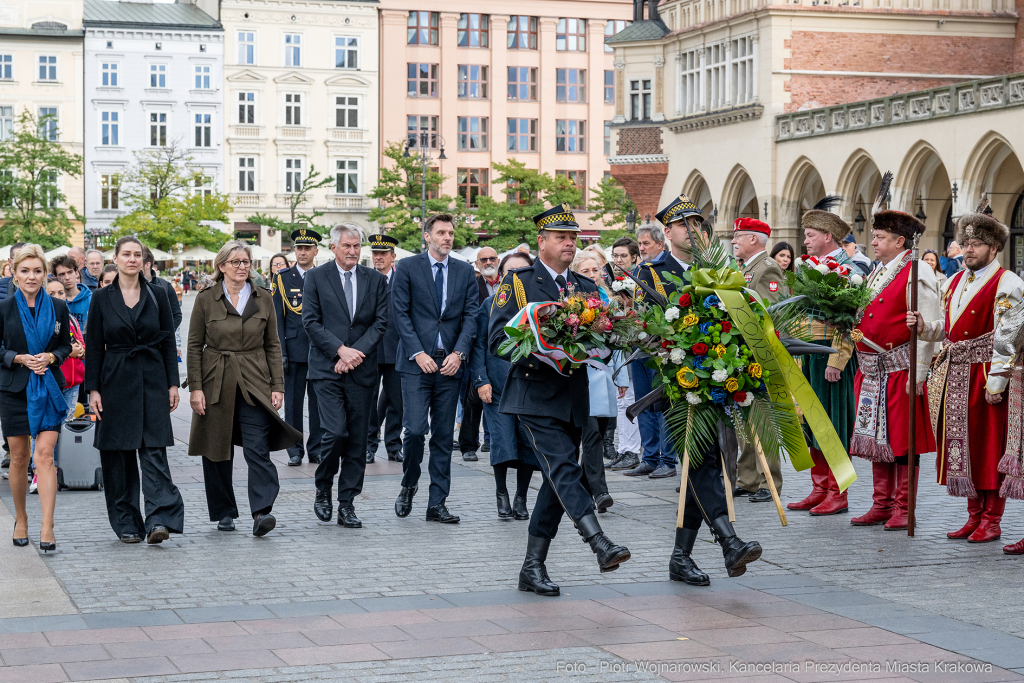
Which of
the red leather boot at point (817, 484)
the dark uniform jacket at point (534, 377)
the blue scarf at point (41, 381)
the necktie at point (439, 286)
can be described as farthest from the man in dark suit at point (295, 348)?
the dark uniform jacket at point (534, 377)

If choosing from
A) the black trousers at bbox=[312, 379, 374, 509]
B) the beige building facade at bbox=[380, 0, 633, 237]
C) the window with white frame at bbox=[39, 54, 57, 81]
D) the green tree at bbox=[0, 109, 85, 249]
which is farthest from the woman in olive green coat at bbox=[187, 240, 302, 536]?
the beige building facade at bbox=[380, 0, 633, 237]

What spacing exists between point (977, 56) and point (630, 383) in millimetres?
37954

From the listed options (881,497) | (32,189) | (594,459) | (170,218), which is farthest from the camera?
(32,189)

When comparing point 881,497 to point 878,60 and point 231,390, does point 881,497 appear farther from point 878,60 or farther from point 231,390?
point 878,60

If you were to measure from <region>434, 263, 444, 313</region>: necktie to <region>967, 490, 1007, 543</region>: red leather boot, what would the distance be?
395cm

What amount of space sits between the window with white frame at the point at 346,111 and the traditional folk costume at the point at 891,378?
2705 inches

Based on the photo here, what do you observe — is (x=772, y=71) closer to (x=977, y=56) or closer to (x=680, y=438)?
(x=977, y=56)

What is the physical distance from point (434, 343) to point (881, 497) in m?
3.34

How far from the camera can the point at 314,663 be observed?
582 cm

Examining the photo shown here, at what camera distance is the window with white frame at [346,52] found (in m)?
75.8

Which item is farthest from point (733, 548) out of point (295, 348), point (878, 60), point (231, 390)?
point (878, 60)

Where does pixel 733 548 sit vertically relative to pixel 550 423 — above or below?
below

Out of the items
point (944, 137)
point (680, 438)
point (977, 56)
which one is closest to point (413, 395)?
point (680, 438)

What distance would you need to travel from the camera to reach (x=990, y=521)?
29.0 feet
